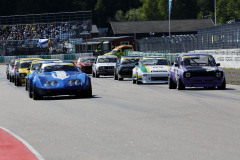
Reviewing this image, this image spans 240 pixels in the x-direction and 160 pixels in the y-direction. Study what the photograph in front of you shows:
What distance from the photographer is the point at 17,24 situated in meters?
98.5

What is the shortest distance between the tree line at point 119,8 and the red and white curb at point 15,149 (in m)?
122

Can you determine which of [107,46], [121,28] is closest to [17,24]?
[107,46]

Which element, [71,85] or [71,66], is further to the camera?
[71,66]

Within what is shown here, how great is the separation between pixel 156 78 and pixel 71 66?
6901 mm

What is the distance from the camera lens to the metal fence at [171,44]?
49.3 m

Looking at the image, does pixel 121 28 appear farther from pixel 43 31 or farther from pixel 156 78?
pixel 156 78

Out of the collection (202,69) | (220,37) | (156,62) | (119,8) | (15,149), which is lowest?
(15,149)

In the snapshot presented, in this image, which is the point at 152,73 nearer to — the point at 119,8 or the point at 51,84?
the point at 51,84

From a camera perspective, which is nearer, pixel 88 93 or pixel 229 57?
pixel 88 93

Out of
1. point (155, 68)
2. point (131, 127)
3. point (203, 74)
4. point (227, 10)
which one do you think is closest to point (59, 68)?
point (203, 74)

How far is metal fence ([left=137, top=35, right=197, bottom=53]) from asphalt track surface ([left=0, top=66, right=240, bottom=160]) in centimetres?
3173

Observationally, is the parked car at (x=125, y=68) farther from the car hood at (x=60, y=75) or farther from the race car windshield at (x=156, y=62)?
the car hood at (x=60, y=75)

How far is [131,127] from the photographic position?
423 inches

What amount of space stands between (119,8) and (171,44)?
11075 cm
